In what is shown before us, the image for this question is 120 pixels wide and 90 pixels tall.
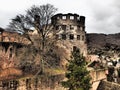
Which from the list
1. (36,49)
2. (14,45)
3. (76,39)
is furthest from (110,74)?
(14,45)

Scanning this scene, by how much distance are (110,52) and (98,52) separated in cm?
257

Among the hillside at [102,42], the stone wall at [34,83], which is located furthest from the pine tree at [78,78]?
the hillside at [102,42]

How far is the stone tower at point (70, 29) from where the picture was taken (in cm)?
4873

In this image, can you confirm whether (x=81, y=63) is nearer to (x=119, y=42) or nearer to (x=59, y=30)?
(x=59, y=30)

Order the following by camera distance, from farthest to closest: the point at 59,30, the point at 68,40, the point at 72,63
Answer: the point at 68,40
the point at 59,30
the point at 72,63

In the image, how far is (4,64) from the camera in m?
39.3

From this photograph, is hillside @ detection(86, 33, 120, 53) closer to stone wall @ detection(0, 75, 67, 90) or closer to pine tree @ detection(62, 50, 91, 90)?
stone wall @ detection(0, 75, 67, 90)

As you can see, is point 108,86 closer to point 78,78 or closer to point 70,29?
point 78,78

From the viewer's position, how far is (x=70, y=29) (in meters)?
49.7

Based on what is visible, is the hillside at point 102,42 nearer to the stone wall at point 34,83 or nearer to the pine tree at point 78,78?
the stone wall at point 34,83

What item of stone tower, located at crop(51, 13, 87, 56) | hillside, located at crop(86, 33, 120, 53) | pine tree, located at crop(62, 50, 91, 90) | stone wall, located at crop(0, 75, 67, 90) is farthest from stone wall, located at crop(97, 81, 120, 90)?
hillside, located at crop(86, 33, 120, 53)

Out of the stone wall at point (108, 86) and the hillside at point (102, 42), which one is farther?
the hillside at point (102, 42)

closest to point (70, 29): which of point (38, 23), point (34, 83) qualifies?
point (38, 23)

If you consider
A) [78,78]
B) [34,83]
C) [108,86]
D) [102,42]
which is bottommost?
[108,86]
